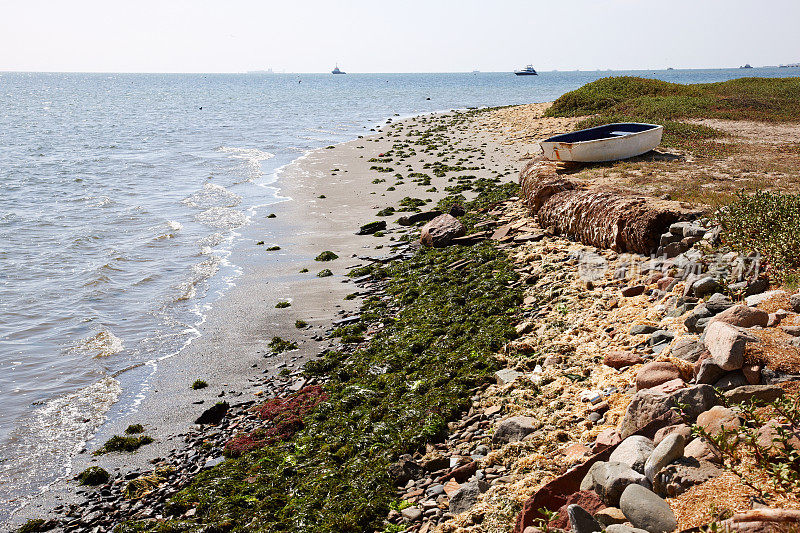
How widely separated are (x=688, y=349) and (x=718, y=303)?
142 centimetres

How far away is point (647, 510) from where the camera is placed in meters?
4.65

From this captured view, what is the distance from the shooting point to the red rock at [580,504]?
5051 mm

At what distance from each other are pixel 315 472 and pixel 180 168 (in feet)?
114

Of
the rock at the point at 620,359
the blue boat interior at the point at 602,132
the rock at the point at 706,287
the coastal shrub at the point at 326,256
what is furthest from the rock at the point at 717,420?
the blue boat interior at the point at 602,132

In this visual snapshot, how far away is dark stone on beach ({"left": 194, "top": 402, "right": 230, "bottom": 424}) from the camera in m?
10.4

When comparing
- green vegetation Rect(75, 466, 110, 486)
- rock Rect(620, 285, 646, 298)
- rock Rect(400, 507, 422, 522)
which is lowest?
green vegetation Rect(75, 466, 110, 486)

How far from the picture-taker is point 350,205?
24.6 metres

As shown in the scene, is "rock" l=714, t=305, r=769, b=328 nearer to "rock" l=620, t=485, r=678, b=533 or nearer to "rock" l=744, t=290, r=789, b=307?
"rock" l=744, t=290, r=789, b=307

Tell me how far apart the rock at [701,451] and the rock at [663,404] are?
45cm

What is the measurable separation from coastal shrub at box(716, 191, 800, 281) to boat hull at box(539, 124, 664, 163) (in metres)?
8.82

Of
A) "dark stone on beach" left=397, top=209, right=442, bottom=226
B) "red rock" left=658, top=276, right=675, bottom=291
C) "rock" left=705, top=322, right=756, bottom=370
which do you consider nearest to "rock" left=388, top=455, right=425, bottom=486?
"rock" left=705, top=322, right=756, bottom=370

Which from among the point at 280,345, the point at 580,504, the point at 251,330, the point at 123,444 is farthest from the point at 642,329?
the point at 251,330

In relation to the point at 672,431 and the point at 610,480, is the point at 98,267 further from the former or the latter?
the point at 672,431

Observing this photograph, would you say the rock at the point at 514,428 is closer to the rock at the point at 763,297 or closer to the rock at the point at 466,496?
the rock at the point at 466,496
